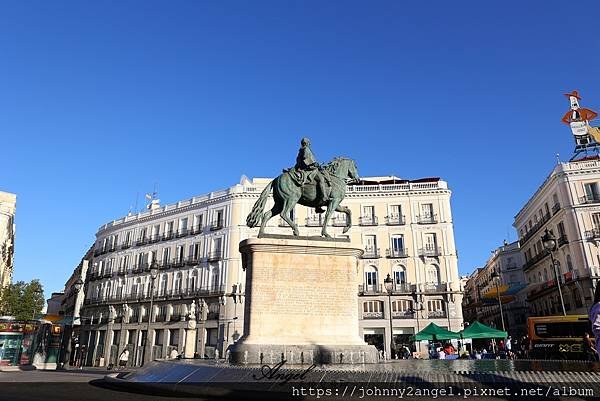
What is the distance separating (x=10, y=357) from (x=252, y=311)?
2581cm

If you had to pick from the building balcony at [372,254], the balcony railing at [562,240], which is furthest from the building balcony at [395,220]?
the balcony railing at [562,240]

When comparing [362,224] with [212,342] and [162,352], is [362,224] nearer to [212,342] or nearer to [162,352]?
[212,342]

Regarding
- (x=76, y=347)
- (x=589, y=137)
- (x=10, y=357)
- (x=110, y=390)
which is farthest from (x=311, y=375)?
(x=76, y=347)

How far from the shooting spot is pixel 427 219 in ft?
163

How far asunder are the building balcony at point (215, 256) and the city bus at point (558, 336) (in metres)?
34.0

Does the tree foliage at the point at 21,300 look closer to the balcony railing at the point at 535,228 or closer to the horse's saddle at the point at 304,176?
the horse's saddle at the point at 304,176

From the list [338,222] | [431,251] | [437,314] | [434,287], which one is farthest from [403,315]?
[338,222]

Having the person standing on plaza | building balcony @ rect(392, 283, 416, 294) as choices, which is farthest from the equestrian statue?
building balcony @ rect(392, 283, 416, 294)

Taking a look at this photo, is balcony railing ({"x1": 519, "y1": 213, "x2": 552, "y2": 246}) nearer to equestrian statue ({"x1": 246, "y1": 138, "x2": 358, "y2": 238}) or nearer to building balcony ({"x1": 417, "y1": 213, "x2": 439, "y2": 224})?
building balcony ({"x1": 417, "y1": 213, "x2": 439, "y2": 224})

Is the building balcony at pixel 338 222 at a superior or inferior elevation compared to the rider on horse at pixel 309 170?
superior

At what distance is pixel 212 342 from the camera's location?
48.5 m

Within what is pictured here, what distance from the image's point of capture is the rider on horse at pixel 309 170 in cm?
1361

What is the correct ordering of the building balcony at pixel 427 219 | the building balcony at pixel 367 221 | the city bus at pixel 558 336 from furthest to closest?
the building balcony at pixel 367 221
the building balcony at pixel 427 219
the city bus at pixel 558 336

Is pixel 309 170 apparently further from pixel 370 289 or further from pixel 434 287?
pixel 434 287
